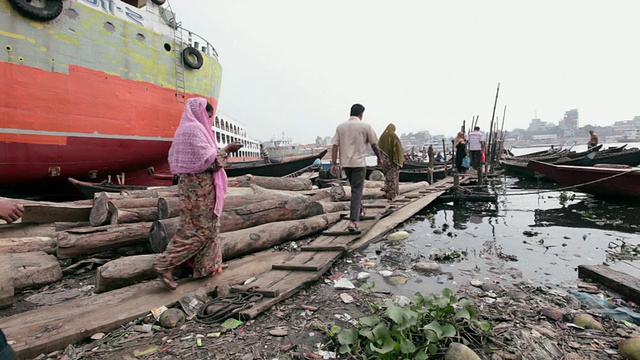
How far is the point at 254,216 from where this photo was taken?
4.55 metres

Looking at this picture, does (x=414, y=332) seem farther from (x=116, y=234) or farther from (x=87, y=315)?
(x=116, y=234)

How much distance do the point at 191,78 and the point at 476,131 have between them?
10.1m

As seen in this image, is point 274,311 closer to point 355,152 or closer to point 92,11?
point 355,152

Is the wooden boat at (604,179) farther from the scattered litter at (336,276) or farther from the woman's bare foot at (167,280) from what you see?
the woman's bare foot at (167,280)

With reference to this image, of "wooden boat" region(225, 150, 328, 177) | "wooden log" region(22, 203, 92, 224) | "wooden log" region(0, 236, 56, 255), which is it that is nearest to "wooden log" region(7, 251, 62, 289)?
"wooden log" region(0, 236, 56, 255)

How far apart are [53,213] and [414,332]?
16.4 ft

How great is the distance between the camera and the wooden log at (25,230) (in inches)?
165

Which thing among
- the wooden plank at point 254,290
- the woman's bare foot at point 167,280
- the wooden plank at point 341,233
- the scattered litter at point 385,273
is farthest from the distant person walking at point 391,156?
the woman's bare foot at point 167,280

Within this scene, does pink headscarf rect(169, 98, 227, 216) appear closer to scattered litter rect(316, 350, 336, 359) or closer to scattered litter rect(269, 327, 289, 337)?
scattered litter rect(269, 327, 289, 337)

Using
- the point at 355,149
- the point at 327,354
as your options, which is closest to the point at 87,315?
the point at 327,354

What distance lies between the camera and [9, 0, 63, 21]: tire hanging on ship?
6386mm

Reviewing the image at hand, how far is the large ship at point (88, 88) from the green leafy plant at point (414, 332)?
8479mm

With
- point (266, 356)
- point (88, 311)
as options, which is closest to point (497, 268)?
point (266, 356)

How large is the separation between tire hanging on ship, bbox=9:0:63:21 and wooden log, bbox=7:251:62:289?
6.23 metres
